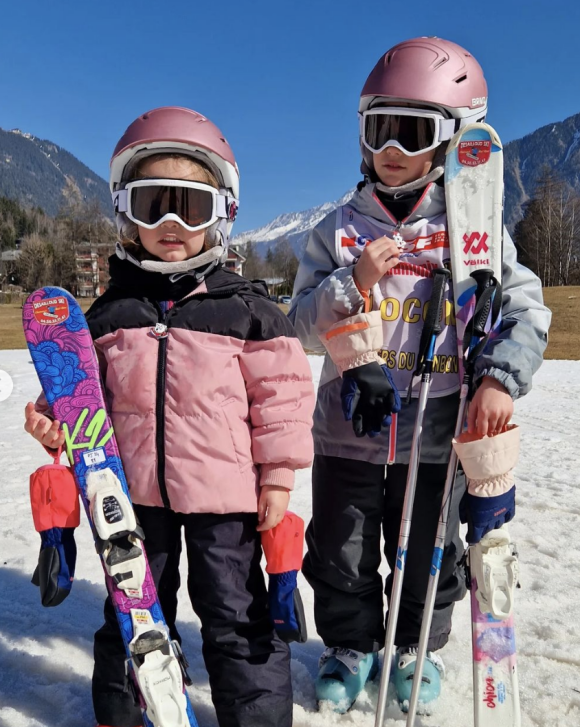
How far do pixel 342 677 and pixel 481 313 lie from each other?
1414mm

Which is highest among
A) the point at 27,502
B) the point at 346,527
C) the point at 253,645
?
the point at 346,527

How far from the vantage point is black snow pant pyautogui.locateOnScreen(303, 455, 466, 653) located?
7.32 feet

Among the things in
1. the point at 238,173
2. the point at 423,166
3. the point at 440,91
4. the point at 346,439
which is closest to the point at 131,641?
the point at 346,439

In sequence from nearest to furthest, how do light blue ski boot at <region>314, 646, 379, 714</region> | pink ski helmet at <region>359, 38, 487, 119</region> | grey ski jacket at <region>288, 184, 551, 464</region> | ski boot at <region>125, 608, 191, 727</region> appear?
1. ski boot at <region>125, 608, 191, 727</region>
2. grey ski jacket at <region>288, 184, 551, 464</region>
3. pink ski helmet at <region>359, 38, 487, 119</region>
4. light blue ski boot at <region>314, 646, 379, 714</region>

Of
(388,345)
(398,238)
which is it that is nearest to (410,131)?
(398,238)

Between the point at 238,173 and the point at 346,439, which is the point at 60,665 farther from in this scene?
the point at 238,173

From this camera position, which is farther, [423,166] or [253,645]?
[423,166]

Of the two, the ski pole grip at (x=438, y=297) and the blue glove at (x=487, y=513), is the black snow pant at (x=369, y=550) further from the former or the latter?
the ski pole grip at (x=438, y=297)

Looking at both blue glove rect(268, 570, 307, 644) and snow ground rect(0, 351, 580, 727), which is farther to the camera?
snow ground rect(0, 351, 580, 727)

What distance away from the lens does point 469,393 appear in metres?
2.02

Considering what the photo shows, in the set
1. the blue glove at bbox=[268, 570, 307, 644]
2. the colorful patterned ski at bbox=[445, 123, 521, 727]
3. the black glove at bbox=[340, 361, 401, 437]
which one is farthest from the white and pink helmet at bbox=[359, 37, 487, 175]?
the blue glove at bbox=[268, 570, 307, 644]

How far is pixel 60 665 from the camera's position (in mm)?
2512

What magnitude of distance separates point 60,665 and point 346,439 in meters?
1.51

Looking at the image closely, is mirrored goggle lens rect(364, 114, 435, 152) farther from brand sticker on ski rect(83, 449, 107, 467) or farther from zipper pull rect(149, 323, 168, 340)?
brand sticker on ski rect(83, 449, 107, 467)
